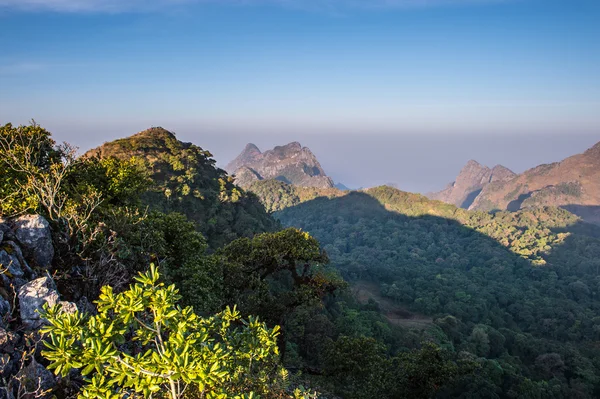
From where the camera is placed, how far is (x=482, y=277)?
8688 centimetres

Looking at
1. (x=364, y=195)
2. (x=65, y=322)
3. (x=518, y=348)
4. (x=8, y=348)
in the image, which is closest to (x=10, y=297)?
(x=8, y=348)

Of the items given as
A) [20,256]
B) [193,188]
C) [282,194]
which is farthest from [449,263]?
[20,256]

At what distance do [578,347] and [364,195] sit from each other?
335 feet

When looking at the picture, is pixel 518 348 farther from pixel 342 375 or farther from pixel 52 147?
pixel 52 147

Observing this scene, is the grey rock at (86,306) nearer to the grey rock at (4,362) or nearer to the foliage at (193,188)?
the grey rock at (4,362)

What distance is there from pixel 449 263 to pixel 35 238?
4043 inches

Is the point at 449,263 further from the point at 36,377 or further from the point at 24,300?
the point at 36,377

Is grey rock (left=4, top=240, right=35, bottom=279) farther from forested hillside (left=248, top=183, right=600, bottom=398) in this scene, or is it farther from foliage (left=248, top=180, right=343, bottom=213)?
foliage (left=248, top=180, right=343, bottom=213)

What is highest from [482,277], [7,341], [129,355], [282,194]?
[129,355]

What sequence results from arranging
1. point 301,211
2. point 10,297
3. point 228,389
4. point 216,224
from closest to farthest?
point 228,389 → point 10,297 → point 216,224 → point 301,211

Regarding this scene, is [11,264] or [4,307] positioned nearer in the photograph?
[4,307]

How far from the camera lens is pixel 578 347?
5356 cm

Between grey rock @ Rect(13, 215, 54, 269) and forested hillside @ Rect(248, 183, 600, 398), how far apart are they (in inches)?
1484

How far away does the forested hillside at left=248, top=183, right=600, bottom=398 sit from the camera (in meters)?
44.8
